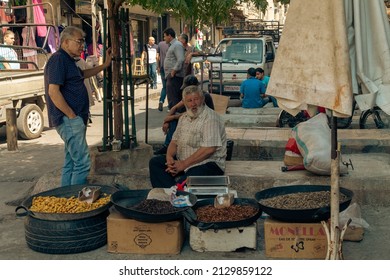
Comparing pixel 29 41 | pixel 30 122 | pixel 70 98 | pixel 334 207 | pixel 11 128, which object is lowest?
pixel 30 122

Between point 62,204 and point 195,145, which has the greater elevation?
point 195,145

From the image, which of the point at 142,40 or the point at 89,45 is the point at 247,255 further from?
the point at 142,40

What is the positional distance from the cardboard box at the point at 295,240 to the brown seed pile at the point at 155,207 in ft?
2.62

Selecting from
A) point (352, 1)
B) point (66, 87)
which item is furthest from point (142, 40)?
point (352, 1)

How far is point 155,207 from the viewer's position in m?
5.02

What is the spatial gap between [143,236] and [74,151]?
1438 mm

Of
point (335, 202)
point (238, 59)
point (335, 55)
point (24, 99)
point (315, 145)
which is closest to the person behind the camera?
point (335, 55)

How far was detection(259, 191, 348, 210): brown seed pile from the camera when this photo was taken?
4.88 m

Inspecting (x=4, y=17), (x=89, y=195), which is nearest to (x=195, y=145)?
(x=89, y=195)

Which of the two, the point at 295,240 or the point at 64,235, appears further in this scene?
the point at 64,235

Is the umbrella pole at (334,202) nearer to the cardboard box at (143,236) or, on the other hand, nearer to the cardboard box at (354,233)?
the cardboard box at (354,233)

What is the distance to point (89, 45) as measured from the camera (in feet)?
68.3

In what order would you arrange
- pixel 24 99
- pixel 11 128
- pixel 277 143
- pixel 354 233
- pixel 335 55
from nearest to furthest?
pixel 335 55 → pixel 354 233 → pixel 277 143 → pixel 11 128 → pixel 24 99

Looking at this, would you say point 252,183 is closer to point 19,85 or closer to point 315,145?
point 315,145
